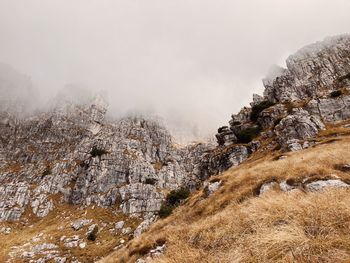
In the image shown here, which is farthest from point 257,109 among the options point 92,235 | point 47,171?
point 47,171

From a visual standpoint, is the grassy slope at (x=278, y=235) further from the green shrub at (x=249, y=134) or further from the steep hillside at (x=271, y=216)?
the green shrub at (x=249, y=134)

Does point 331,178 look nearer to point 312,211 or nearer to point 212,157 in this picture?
point 312,211

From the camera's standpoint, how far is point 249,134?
75812mm

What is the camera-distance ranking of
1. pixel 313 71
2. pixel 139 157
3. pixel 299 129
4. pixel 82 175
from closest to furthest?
pixel 299 129
pixel 313 71
pixel 82 175
pixel 139 157

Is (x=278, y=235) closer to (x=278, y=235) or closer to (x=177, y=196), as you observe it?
(x=278, y=235)

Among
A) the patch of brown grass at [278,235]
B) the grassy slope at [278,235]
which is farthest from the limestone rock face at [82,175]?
the grassy slope at [278,235]

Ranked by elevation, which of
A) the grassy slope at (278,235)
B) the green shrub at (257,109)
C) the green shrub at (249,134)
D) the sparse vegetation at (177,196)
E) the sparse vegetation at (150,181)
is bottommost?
the grassy slope at (278,235)

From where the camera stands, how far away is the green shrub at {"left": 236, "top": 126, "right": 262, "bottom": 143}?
246 ft

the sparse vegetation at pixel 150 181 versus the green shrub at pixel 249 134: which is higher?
the sparse vegetation at pixel 150 181

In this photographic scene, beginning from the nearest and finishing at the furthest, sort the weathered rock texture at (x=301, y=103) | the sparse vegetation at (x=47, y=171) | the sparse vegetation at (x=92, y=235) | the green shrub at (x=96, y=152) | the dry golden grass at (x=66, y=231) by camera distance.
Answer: the weathered rock texture at (x=301, y=103) < the dry golden grass at (x=66, y=231) < the sparse vegetation at (x=92, y=235) < the sparse vegetation at (x=47, y=171) < the green shrub at (x=96, y=152)

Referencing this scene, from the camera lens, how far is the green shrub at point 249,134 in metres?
Answer: 75.1

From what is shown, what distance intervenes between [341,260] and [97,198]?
151652mm

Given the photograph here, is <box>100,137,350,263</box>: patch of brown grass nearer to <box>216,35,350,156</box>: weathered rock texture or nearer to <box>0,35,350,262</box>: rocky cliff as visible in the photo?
<box>0,35,350,262</box>: rocky cliff

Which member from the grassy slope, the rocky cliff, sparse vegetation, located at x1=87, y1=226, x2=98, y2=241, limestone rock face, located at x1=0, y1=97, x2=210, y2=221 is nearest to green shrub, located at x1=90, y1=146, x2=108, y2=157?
limestone rock face, located at x1=0, y1=97, x2=210, y2=221
